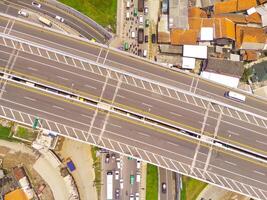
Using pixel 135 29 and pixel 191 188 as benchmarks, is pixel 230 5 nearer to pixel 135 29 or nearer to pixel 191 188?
Result: pixel 135 29

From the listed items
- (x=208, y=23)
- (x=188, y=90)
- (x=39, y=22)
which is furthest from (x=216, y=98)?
(x=39, y=22)

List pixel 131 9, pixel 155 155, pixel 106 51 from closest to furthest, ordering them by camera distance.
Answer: pixel 155 155 < pixel 106 51 < pixel 131 9

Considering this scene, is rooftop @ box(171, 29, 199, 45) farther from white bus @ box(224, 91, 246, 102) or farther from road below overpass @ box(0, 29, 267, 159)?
white bus @ box(224, 91, 246, 102)

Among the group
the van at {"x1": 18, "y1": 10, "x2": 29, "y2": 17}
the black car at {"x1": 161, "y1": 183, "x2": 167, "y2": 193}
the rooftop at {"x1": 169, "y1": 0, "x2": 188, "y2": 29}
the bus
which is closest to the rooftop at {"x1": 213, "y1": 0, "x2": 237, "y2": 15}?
the rooftop at {"x1": 169, "y1": 0, "x2": 188, "y2": 29}

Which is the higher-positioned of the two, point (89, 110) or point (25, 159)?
point (89, 110)

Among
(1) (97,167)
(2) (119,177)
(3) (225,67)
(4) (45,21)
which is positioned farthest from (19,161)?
(3) (225,67)

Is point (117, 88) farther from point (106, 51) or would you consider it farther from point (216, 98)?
point (216, 98)
